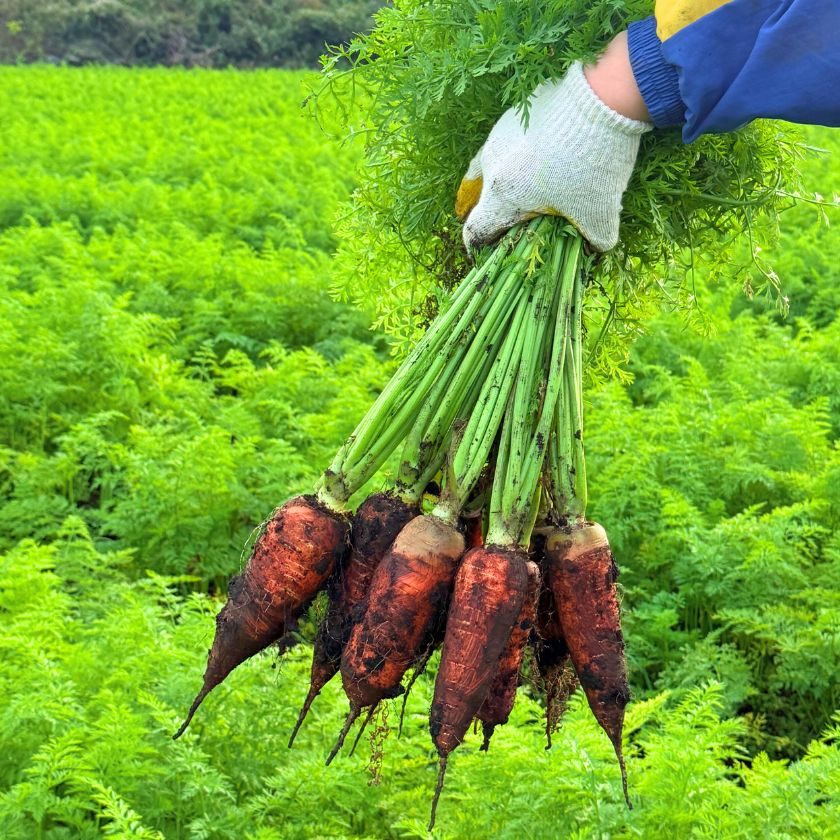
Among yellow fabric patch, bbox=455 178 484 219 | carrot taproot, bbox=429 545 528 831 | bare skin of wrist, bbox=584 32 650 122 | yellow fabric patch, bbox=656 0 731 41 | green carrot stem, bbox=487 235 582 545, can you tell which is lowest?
carrot taproot, bbox=429 545 528 831

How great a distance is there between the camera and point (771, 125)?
7.58ft

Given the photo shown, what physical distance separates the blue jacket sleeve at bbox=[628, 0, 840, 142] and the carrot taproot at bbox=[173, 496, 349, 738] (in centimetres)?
112

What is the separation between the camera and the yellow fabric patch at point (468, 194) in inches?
88.2

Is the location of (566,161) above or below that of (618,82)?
below

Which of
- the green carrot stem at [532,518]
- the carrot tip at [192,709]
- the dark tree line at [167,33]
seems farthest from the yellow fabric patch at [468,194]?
the dark tree line at [167,33]

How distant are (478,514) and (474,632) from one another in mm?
254

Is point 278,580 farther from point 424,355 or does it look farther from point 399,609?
point 424,355

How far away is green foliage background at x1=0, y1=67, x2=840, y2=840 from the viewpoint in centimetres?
281

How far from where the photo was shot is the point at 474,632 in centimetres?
209

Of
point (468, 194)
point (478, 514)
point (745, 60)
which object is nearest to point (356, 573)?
point (478, 514)

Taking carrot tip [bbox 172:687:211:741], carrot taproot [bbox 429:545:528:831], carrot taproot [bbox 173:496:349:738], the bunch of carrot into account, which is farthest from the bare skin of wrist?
carrot tip [bbox 172:687:211:741]

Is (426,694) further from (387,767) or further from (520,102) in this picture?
(520,102)

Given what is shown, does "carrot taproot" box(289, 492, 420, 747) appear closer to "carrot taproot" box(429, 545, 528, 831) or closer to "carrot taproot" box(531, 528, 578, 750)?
"carrot taproot" box(429, 545, 528, 831)

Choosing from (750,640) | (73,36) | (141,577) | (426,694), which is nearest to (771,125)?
(426,694)
